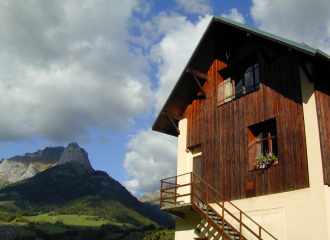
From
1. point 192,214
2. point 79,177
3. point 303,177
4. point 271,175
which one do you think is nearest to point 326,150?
point 303,177

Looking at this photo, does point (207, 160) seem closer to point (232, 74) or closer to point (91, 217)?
point (232, 74)

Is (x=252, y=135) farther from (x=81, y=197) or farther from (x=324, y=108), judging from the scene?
(x=81, y=197)

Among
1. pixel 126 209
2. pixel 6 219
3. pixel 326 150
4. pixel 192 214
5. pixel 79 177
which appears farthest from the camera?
pixel 79 177

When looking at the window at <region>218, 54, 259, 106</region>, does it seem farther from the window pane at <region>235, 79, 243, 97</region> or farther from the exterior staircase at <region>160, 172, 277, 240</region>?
the exterior staircase at <region>160, 172, 277, 240</region>

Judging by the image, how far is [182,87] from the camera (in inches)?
727

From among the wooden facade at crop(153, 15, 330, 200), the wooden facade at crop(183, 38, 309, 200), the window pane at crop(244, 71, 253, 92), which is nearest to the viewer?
the wooden facade at crop(153, 15, 330, 200)

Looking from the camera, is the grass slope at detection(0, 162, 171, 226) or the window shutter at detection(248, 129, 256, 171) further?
the grass slope at detection(0, 162, 171, 226)

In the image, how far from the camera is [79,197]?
123188 millimetres

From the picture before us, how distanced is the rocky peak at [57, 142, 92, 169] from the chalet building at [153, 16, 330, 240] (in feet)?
530

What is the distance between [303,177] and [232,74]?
6745 mm

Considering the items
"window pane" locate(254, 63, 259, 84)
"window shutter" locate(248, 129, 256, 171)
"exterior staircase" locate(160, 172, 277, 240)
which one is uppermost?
"window pane" locate(254, 63, 259, 84)

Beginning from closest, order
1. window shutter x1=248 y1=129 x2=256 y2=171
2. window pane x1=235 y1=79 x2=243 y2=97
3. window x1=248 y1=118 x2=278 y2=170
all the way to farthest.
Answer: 1. window x1=248 y1=118 x2=278 y2=170
2. window shutter x1=248 y1=129 x2=256 y2=171
3. window pane x1=235 y1=79 x2=243 y2=97

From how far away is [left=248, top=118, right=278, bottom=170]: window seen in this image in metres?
13.7

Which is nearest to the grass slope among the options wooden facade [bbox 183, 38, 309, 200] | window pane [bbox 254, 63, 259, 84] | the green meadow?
the green meadow
